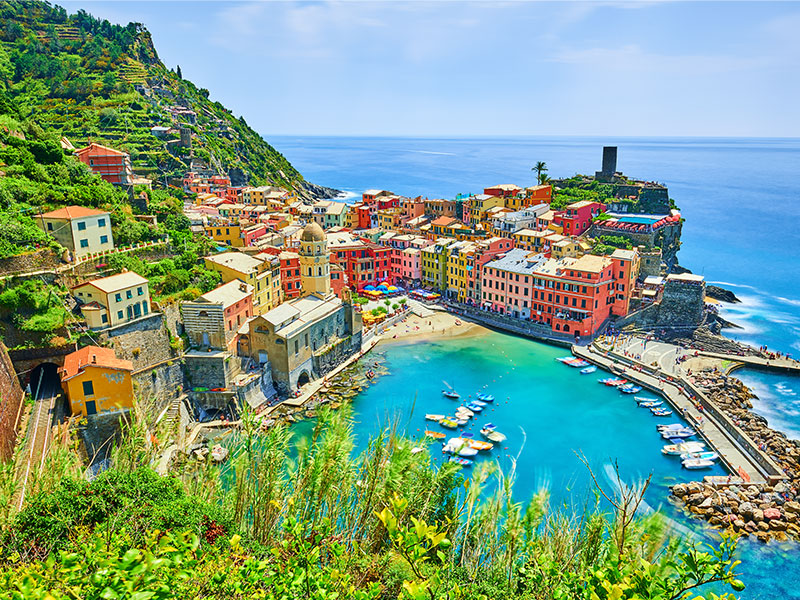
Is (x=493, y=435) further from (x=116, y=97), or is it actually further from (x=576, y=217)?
(x=116, y=97)

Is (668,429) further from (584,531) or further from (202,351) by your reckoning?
(202,351)

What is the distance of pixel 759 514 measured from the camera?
23.8m

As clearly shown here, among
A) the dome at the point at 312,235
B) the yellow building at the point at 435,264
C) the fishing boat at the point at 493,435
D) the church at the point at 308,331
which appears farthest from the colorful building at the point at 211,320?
the yellow building at the point at 435,264

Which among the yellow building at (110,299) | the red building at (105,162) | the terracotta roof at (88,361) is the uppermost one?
the red building at (105,162)

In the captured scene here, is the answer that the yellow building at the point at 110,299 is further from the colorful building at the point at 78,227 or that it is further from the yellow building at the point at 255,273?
the yellow building at the point at 255,273

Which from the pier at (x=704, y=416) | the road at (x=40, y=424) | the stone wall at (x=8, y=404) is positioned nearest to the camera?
the road at (x=40, y=424)

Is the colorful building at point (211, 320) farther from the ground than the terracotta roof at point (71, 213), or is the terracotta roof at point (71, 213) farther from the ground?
the terracotta roof at point (71, 213)

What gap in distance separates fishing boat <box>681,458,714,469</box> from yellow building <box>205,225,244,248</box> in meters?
38.4

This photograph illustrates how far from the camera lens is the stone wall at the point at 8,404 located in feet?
64.3

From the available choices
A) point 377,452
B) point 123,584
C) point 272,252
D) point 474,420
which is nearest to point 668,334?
point 474,420

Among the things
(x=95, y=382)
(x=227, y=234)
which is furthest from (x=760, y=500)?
(x=227, y=234)

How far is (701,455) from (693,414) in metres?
4.37

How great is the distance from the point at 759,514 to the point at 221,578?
83.0 feet

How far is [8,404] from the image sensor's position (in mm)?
21406
